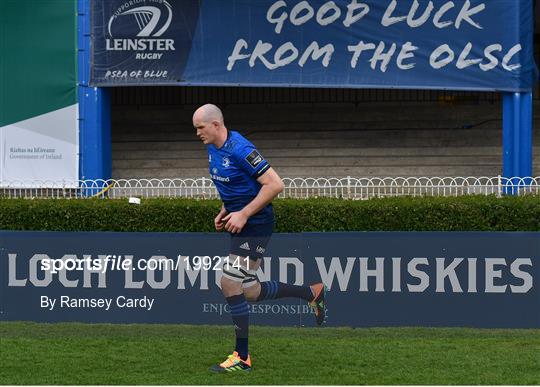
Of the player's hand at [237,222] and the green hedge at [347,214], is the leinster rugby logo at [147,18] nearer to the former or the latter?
the green hedge at [347,214]

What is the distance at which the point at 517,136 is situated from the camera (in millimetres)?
17531

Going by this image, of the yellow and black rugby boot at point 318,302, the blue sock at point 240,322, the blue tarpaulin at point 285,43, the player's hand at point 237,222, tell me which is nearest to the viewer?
the player's hand at point 237,222

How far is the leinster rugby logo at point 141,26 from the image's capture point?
17.9 metres

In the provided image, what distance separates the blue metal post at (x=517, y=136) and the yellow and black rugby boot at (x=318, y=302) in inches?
376

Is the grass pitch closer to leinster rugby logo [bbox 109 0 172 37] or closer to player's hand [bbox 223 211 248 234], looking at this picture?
player's hand [bbox 223 211 248 234]

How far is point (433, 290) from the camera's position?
9.28 m

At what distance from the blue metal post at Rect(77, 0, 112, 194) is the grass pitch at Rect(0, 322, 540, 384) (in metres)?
8.66

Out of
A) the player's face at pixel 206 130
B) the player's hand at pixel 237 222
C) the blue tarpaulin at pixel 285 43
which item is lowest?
the player's hand at pixel 237 222

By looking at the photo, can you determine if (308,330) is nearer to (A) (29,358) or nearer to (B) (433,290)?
(B) (433,290)

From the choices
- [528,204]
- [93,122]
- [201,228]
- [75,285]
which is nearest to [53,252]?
[75,285]

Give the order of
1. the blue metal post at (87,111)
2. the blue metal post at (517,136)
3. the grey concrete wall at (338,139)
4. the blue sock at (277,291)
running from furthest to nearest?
the grey concrete wall at (338,139) → the blue metal post at (87,111) → the blue metal post at (517,136) → the blue sock at (277,291)

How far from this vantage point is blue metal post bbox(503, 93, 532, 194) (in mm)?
17438

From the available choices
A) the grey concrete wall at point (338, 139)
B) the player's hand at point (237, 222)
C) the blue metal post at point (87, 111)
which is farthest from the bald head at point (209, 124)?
the grey concrete wall at point (338, 139)

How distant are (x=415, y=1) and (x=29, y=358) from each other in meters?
11.9
